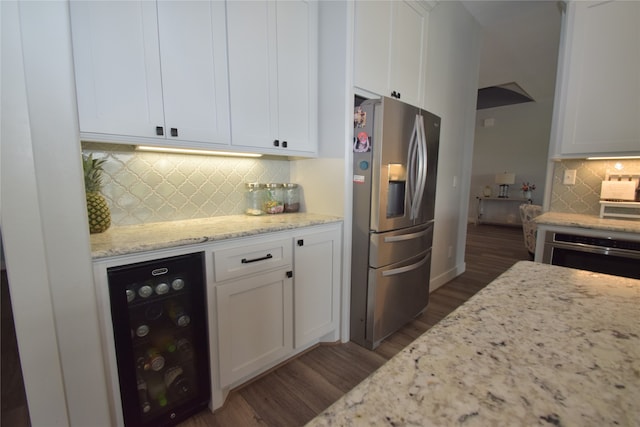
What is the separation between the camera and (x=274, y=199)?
2.11 meters

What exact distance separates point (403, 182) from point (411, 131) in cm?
36

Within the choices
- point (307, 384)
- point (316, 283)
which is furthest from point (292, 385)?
point (316, 283)

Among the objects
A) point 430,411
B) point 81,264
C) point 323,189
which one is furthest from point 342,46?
point 430,411

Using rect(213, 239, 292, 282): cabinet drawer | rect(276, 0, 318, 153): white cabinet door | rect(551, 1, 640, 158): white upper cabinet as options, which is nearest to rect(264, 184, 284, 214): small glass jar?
rect(276, 0, 318, 153): white cabinet door

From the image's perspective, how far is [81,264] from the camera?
100 cm

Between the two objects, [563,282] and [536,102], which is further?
[536,102]

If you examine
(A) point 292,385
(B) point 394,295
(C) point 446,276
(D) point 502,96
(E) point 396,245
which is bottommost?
(A) point 292,385

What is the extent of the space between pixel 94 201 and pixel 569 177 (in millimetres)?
3249

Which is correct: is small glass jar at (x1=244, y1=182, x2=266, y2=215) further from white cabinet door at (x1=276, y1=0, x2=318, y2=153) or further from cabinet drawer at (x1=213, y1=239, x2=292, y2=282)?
cabinet drawer at (x1=213, y1=239, x2=292, y2=282)

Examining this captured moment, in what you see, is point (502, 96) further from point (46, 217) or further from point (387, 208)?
point (46, 217)

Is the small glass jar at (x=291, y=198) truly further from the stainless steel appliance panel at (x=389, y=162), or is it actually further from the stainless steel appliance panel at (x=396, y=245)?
the stainless steel appliance panel at (x=396, y=245)

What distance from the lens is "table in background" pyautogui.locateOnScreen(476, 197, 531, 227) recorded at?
6602 millimetres

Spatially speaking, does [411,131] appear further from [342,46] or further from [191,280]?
[191,280]

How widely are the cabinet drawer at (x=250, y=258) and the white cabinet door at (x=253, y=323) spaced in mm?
45
